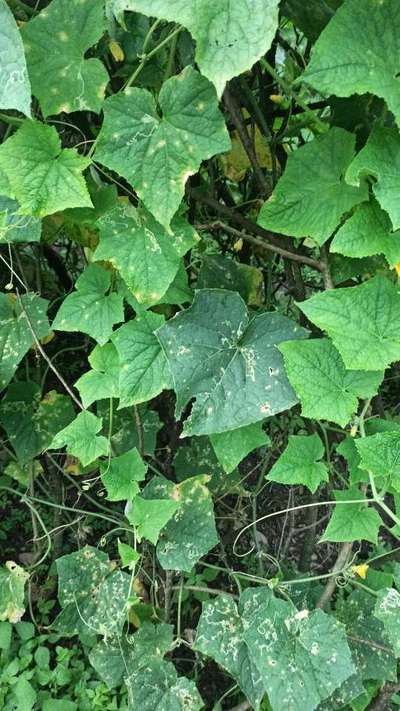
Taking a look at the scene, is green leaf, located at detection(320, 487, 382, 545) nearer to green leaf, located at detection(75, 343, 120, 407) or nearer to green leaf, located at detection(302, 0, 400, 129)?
green leaf, located at detection(75, 343, 120, 407)

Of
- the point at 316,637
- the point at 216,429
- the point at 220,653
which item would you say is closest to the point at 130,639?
the point at 220,653

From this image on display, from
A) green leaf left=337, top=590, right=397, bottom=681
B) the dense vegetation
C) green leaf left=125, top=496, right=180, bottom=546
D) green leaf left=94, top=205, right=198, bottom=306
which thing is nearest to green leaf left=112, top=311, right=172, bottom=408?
the dense vegetation

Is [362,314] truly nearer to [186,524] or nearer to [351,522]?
[351,522]

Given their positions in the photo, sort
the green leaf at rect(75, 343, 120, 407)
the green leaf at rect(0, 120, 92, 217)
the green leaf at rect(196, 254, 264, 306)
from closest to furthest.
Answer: the green leaf at rect(0, 120, 92, 217)
the green leaf at rect(75, 343, 120, 407)
the green leaf at rect(196, 254, 264, 306)

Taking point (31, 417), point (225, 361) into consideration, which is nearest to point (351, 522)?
point (225, 361)

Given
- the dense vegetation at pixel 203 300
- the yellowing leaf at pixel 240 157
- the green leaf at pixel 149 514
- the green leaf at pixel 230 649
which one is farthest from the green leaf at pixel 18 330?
the green leaf at pixel 230 649

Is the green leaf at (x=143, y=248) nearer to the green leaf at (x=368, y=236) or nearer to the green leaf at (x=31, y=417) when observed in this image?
the green leaf at (x=368, y=236)
